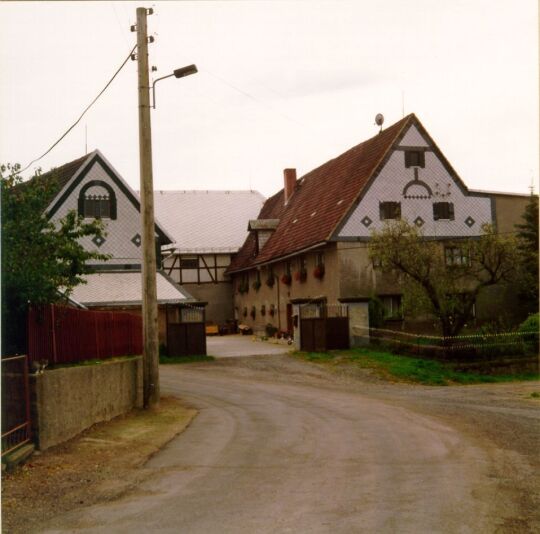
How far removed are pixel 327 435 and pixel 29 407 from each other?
4995mm

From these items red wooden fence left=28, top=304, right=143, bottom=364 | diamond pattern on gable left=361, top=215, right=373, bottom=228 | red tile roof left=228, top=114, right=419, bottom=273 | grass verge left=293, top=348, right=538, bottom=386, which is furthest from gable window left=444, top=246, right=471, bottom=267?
red wooden fence left=28, top=304, right=143, bottom=364

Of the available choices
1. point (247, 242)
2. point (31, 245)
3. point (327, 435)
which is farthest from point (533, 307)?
point (31, 245)

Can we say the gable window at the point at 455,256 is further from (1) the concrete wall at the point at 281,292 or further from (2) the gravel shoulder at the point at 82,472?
(2) the gravel shoulder at the point at 82,472

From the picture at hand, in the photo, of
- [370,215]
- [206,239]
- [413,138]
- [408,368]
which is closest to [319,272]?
[370,215]

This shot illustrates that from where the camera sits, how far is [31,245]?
42.7ft

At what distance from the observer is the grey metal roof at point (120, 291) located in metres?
31.5

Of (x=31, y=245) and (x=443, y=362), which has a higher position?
(x=31, y=245)

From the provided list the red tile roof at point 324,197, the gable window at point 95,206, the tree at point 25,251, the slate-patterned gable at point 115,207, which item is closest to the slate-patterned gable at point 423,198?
the red tile roof at point 324,197

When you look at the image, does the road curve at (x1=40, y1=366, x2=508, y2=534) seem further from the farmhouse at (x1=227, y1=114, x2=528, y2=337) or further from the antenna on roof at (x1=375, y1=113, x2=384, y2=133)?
the antenna on roof at (x1=375, y1=113, x2=384, y2=133)

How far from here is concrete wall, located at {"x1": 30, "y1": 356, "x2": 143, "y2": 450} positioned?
11.2m

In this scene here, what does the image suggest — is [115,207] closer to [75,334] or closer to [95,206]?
[95,206]

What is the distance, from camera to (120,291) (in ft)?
106

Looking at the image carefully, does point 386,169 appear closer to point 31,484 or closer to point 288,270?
point 288,270

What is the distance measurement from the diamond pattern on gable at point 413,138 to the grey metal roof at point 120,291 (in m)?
12.8
